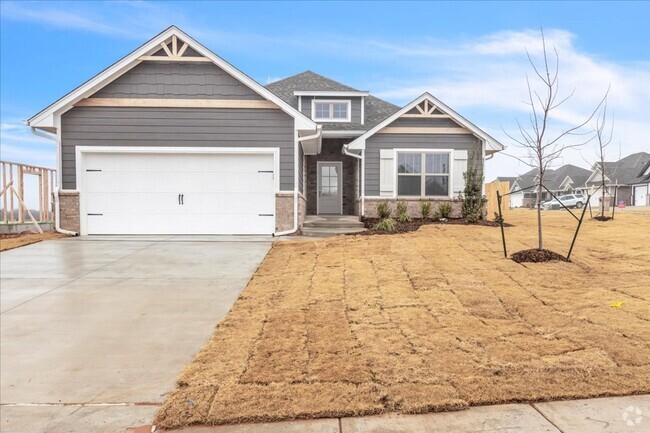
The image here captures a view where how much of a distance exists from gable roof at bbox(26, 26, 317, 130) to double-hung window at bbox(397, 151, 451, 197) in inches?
173

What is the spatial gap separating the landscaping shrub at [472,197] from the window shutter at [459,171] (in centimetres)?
28

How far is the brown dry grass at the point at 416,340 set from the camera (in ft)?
9.87

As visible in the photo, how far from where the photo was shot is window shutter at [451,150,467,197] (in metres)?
14.3

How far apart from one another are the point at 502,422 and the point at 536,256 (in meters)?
5.50

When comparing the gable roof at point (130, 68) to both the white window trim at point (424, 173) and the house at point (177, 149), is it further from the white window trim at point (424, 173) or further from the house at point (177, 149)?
the white window trim at point (424, 173)

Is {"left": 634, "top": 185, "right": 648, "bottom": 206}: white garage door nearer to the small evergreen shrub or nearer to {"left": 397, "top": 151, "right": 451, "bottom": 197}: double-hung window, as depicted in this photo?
{"left": 397, "top": 151, "right": 451, "bottom": 197}: double-hung window

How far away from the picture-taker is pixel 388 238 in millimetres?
9922

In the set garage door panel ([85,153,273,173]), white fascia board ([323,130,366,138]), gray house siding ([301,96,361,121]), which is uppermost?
gray house siding ([301,96,361,121])

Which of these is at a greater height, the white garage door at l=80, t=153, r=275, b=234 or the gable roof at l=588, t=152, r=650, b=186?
the gable roof at l=588, t=152, r=650, b=186

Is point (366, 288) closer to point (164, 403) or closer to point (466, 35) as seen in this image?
point (164, 403)

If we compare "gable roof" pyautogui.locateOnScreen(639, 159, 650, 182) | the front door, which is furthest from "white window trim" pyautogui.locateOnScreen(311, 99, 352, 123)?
"gable roof" pyautogui.locateOnScreen(639, 159, 650, 182)

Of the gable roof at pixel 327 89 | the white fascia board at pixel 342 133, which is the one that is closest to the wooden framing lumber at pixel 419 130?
the white fascia board at pixel 342 133

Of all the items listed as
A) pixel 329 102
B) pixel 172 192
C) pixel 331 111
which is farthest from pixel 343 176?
pixel 172 192

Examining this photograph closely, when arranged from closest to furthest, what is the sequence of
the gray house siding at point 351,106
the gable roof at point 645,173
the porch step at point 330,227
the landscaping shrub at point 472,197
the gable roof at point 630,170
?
1. the porch step at point 330,227
2. the landscaping shrub at point 472,197
3. the gray house siding at point 351,106
4. the gable roof at point 645,173
5. the gable roof at point 630,170
